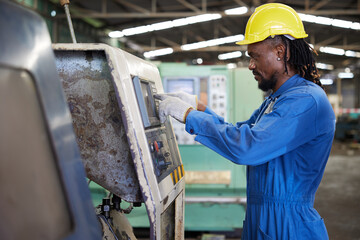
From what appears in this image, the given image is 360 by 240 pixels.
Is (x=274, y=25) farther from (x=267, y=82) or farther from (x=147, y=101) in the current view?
(x=147, y=101)

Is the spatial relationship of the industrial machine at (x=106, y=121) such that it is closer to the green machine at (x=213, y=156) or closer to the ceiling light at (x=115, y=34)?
the green machine at (x=213, y=156)

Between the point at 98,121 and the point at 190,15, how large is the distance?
683 cm

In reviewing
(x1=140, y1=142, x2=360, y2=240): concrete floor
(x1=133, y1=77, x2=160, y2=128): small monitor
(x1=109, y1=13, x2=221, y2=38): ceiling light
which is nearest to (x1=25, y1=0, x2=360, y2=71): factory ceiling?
(x1=109, y1=13, x2=221, y2=38): ceiling light

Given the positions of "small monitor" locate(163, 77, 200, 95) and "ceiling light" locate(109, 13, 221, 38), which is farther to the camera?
"ceiling light" locate(109, 13, 221, 38)

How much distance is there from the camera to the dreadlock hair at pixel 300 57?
1576 millimetres

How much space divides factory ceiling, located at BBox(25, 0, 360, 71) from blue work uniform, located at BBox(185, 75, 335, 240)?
5543 mm

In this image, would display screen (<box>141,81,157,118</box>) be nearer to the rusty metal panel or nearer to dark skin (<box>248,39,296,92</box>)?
the rusty metal panel

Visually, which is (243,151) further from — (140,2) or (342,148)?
(342,148)

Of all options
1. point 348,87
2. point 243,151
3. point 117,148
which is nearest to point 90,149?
point 117,148

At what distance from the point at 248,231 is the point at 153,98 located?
0.70 meters

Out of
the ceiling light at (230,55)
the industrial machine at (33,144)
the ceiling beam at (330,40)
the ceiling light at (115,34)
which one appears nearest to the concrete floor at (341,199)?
the ceiling beam at (330,40)

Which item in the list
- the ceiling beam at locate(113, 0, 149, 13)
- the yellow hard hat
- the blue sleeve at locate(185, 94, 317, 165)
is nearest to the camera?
the blue sleeve at locate(185, 94, 317, 165)

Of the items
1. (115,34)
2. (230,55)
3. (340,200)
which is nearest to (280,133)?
(340,200)

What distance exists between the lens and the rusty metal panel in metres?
1.43
